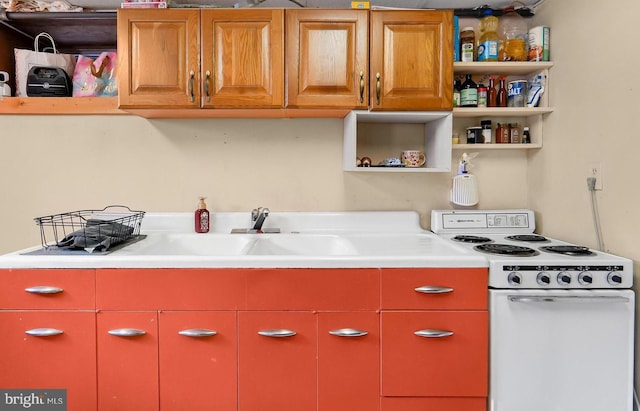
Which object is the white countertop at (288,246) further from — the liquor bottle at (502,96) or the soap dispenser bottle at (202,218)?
the liquor bottle at (502,96)

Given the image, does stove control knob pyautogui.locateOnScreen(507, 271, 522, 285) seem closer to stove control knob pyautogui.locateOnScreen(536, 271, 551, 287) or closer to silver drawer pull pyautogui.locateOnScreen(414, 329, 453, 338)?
stove control knob pyautogui.locateOnScreen(536, 271, 551, 287)

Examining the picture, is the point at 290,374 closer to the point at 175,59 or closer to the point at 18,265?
the point at 18,265

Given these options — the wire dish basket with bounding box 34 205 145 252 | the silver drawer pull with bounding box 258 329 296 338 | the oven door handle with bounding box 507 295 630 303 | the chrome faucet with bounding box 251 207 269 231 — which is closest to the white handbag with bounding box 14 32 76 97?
the wire dish basket with bounding box 34 205 145 252

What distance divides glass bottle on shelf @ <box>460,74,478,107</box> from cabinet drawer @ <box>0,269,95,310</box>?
6.47ft

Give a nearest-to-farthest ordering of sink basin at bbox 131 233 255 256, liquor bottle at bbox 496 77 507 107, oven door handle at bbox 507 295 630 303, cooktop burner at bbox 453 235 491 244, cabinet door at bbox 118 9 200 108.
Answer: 1. oven door handle at bbox 507 295 630 303
2. cabinet door at bbox 118 9 200 108
3. cooktop burner at bbox 453 235 491 244
4. sink basin at bbox 131 233 255 256
5. liquor bottle at bbox 496 77 507 107

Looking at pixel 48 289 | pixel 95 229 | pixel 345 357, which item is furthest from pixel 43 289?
pixel 345 357

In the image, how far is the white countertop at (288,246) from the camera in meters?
1.50

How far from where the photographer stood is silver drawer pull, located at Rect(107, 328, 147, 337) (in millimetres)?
1495

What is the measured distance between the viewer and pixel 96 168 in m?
2.20

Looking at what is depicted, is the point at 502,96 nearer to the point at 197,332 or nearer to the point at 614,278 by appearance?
the point at 614,278

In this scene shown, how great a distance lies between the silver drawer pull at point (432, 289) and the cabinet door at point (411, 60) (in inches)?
35.0

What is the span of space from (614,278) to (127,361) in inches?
76.1

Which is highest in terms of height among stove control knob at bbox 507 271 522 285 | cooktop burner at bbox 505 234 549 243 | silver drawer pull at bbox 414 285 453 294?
cooktop burner at bbox 505 234 549 243

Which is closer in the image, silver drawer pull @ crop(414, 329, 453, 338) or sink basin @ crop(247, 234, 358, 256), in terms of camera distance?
silver drawer pull @ crop(414, 329, 453, 338)
